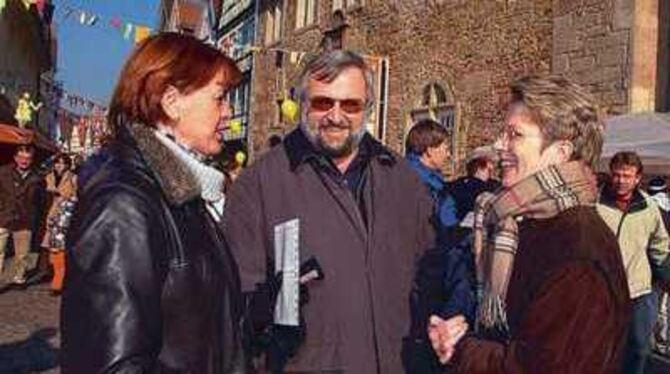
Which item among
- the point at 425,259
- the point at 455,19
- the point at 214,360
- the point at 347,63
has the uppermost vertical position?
the point at 455,19

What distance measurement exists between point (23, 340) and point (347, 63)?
539 cm

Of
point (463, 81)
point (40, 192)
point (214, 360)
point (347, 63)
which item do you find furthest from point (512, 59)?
point (214, 360)

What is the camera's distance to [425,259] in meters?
3.01

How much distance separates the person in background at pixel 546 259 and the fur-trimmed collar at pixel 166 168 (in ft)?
2.68

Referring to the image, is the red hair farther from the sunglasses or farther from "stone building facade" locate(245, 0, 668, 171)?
"stone building facade" locate(245, 0, 668, 171)

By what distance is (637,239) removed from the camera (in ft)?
19.9

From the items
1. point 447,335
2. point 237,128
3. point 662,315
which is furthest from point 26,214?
point 237,128

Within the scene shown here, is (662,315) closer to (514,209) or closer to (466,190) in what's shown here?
(466,190)

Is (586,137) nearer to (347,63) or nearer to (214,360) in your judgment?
(347,63)

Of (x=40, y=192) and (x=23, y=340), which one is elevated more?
(x=40, y=192)

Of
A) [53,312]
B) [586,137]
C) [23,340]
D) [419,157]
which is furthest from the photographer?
[53,312]

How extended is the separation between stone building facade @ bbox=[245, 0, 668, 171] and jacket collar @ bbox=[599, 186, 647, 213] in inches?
56.4

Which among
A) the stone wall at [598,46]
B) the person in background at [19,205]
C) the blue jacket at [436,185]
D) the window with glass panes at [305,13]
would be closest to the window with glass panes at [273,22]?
the window with glass panes at [305,13]

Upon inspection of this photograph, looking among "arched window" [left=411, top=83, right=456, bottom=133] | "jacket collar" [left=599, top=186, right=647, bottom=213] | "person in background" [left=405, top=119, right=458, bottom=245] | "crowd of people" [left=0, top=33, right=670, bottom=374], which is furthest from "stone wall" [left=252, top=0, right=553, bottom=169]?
"crowd of people" [left=0, top=33, right=670, bottom=374]
